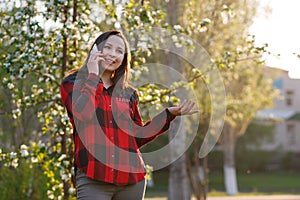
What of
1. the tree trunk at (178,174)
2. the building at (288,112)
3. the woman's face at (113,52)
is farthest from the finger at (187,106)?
the building at (288,112)

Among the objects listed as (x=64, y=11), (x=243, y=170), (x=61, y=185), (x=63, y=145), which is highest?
(x=64, y=11)

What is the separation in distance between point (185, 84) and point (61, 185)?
1.64 m

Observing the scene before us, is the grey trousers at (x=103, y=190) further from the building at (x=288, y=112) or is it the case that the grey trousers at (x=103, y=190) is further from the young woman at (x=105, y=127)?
the building at (x=288, y=112)

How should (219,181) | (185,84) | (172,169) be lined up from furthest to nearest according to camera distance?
(219,181) → (172,169) → (185,84)

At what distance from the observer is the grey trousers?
3.03 meters

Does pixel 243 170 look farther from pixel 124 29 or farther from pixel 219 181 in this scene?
pixel 124 29

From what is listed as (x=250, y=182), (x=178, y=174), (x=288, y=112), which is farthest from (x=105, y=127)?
(x=288, y=112)

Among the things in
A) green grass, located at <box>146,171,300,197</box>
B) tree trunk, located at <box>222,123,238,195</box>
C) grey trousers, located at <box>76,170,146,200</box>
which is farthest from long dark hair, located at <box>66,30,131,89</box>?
green grass, located at <box>146,171,300,197</box>

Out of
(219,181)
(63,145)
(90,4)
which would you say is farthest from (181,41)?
(219,181)

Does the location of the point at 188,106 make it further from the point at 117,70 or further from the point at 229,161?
the point at 229,161

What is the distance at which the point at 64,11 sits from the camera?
562 centimetres

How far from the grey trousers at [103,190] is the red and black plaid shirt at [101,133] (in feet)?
0.10

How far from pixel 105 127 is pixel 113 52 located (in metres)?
0.43

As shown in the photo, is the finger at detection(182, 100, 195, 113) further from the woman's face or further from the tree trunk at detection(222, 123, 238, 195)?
the tree trunk at detection(222, 123, 238, 195)
